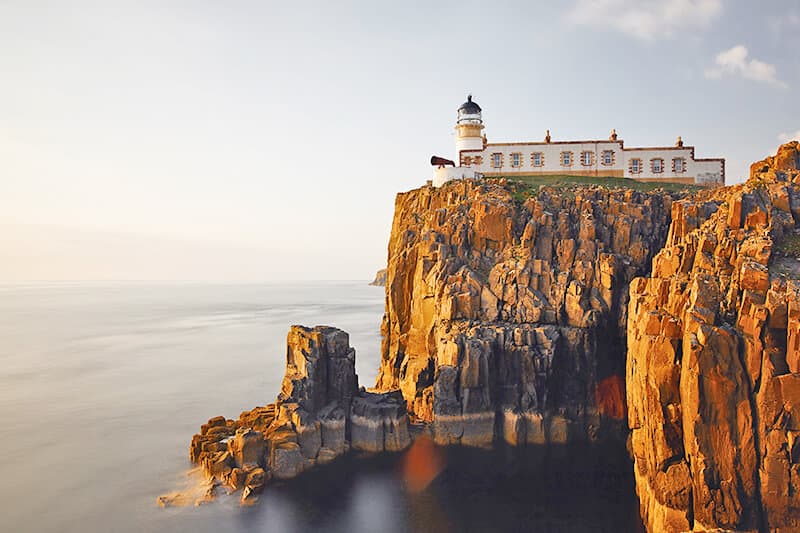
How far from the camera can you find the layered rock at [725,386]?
735 inches

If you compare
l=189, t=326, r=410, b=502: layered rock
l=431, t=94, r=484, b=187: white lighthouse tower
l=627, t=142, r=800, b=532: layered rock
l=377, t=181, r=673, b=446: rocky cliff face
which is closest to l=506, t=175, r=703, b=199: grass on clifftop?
l=377, t=181, r=673, b=446: rocky cliff face

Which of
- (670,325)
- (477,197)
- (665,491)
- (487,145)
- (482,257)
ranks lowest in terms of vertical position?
(665,491)

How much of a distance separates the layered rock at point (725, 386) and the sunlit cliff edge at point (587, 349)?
6 cm

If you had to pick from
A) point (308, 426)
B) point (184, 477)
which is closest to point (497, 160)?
point (308, 426)

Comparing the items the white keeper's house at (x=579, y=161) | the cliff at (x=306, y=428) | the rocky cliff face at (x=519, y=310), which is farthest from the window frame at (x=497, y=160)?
the cliff at (x=306, y=428)

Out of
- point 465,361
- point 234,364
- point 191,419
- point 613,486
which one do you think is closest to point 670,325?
point 613,486

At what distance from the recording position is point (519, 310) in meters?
37.1

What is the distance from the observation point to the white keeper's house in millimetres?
53000

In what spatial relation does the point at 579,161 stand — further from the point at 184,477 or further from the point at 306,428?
the point at 184,477

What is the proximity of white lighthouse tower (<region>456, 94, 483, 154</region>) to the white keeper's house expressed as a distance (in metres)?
0.27

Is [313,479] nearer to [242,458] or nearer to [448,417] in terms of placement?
[242,458]

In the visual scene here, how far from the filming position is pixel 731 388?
19.4 m

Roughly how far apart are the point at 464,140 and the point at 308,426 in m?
36.1

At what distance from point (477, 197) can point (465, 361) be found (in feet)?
48.2
